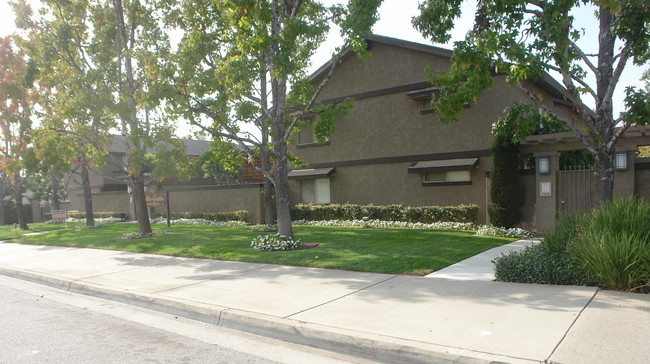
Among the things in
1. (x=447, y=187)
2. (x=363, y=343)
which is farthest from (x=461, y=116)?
(x=363, y=343)

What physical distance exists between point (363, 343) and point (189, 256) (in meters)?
8.14

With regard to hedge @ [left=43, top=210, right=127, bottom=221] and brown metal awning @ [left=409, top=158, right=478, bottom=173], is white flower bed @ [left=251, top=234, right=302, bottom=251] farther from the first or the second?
hedge @ [left=43, top=210, right=127, bottom=221]

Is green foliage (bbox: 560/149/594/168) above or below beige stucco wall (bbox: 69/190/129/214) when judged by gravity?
above

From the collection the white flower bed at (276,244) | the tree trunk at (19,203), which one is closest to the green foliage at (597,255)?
the white flower bed at (276,244)

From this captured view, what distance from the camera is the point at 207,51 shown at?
13.4 meters

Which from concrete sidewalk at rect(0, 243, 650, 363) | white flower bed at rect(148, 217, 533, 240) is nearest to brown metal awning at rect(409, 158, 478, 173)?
white flower bed at rect(148, 217, 533, 240)

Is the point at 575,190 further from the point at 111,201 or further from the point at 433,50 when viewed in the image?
the point at 111,201

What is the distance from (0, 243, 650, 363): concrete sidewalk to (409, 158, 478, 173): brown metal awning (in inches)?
346

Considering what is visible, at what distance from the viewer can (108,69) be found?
17.9 meters

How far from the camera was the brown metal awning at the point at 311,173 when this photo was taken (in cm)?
1983

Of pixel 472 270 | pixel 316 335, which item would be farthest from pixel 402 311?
pixel 472 270

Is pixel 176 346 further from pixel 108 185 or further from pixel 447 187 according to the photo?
pixel 108 185

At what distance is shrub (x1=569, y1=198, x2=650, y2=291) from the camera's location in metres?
6.10

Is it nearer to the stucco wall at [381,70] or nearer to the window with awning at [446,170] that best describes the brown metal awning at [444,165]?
the window with awning at [446,170]
